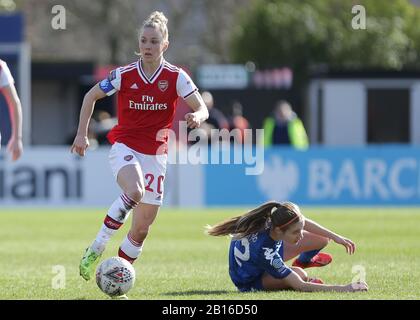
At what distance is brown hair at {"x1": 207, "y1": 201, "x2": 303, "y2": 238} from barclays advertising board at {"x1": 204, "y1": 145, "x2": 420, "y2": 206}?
45.3 ft

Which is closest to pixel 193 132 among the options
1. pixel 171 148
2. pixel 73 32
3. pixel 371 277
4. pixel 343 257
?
pixel 171 148

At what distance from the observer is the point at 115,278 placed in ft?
29.8

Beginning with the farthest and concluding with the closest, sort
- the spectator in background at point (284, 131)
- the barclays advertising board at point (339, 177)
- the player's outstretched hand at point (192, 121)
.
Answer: the spectator in background at point (284, 131) < the barclays advertising board at point (339, 177) < the player's outstretched hand at point (192, 121)

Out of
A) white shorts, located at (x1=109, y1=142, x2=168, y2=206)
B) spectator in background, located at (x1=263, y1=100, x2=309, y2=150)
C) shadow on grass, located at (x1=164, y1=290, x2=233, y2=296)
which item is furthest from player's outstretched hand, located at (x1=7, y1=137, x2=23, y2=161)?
spectator in background, located at (x1=263, y1=100, x2=309, y2=150)

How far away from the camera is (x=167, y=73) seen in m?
9.96

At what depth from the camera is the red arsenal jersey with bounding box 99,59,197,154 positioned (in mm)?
9906

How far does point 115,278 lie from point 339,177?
1507 centimetres

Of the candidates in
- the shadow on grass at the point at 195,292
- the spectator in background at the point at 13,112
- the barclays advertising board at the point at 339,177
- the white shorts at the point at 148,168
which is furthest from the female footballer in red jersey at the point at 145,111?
the barclays advertising board at the point at 339,177

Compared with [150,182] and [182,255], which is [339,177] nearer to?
[182,255]

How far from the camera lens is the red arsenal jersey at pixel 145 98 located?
9.91m

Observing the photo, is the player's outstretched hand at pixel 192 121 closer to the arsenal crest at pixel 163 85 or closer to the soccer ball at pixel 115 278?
the arsenal crest at pixel 163 85

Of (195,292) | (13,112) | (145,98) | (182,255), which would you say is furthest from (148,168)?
(182,255)

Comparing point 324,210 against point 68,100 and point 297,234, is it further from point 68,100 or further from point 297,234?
point 68,100

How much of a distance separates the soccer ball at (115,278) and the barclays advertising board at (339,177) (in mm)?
14276
